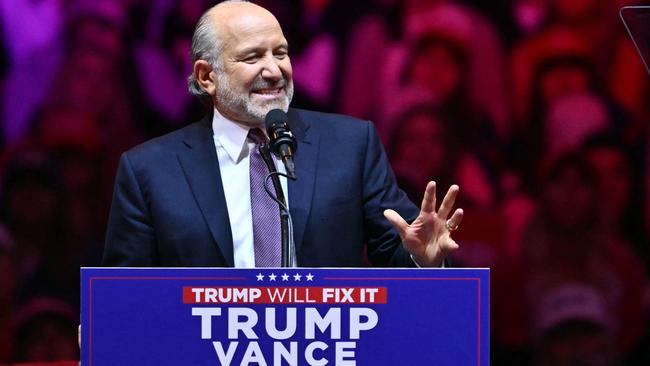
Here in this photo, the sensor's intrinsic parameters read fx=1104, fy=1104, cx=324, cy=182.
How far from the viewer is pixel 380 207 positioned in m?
2.49

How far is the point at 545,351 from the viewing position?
394 cm

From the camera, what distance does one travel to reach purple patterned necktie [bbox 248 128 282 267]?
235 cm

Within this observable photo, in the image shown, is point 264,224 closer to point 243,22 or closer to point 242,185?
point 242,185

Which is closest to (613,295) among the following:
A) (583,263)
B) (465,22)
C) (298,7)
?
(583,263)

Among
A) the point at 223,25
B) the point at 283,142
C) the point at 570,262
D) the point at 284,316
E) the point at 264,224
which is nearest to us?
the point at 284,316

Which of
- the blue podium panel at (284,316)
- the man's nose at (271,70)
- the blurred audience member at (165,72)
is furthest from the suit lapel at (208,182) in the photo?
the blurred audience member at (165,72)

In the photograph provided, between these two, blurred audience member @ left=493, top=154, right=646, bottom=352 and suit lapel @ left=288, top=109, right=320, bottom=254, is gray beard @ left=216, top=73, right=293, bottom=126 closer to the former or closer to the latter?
suit lapel @ left=288, top=109, right=320, bottom=254

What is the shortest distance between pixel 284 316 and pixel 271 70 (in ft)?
2.60

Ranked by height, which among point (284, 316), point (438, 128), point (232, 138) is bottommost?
point (284, 316)

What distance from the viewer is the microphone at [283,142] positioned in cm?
195

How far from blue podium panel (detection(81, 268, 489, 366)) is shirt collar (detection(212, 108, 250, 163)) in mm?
742

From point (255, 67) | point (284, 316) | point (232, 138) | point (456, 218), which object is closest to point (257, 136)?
point (232, 138)

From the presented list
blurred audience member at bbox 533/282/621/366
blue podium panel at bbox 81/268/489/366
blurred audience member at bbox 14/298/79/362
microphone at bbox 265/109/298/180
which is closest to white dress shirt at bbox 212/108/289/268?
microphone at bbox 265/109/298/180

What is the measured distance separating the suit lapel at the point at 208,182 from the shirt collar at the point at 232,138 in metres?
0.02
